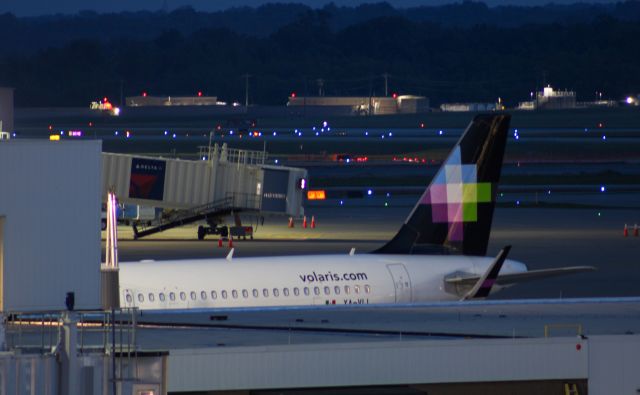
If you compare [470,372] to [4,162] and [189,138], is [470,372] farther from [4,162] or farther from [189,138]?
A: [189,138]

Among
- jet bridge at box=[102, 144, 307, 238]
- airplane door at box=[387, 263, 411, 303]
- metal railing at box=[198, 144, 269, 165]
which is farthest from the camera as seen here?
metal railing at box=[198, 144, 269, 165]

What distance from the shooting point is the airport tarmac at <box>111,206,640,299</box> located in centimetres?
4544

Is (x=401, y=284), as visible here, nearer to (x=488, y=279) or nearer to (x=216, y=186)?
(x=488, y=279)

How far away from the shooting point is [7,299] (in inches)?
749

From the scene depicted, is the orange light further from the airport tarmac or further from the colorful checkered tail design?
the colorful checkered tail design

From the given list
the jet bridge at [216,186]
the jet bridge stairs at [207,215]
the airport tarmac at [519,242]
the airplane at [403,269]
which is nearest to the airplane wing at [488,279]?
the airplane at [403,269]

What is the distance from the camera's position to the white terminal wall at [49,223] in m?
18.9

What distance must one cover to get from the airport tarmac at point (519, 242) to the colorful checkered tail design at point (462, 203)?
6.20 metres

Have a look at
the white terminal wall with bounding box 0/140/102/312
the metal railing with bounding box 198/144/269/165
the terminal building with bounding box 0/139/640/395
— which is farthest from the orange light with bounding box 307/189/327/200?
the white terminal wall with bounding box 0/140/102/312

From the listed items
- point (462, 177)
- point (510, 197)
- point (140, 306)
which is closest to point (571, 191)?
point (510, 197)

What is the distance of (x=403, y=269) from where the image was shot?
108ft

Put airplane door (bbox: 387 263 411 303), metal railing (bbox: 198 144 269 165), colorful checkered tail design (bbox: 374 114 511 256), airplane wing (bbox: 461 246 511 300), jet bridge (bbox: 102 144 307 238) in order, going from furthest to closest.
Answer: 1. metal railing (bbox: 198 144 269 165)
2. jet bridge (bbox: 102 144 307 238)
3. colorful checkered tail design (bbox: 374 114 511 256)
4. airplane door (bbox: 387 263 411 303)
5. airplane wing (bbox: 461 246 511 300)

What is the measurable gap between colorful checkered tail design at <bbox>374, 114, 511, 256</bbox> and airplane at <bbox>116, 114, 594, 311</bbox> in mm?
25

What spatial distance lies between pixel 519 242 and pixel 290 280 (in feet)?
95.8
